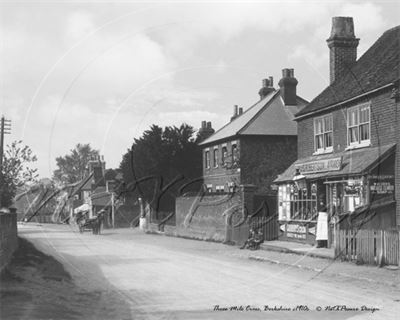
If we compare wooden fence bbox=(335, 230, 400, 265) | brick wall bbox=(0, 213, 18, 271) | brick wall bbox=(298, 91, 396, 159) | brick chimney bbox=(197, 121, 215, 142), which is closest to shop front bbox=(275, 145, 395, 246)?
brick wall bbox=(298, 91, 396, 159)

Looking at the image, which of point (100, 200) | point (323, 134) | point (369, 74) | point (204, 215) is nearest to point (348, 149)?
point (323, 134)

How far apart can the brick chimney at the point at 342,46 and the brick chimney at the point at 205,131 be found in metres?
27.1

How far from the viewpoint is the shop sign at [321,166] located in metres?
25.6

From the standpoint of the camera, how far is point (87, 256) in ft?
78.7

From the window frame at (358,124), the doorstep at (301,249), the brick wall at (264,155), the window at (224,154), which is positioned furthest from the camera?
the window at (224,154)

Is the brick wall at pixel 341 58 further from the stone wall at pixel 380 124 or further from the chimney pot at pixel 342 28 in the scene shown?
the stone wall at pixel 380 124

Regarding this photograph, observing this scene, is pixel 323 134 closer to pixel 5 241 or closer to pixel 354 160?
pixel 354 160

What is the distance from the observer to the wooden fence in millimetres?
17234

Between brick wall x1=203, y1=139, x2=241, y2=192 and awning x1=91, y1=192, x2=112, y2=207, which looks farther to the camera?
awning x1=91, y1=192, x2=112, y2=207

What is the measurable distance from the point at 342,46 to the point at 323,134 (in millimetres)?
4783

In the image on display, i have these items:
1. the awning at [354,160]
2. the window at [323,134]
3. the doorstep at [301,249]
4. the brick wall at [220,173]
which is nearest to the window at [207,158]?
the brick wall at [220,173]

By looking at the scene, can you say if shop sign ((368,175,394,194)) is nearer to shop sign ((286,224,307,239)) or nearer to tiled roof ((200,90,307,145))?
shop sign ((286,224,307,239))

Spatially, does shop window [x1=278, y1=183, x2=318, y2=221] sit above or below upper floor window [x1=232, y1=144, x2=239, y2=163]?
below

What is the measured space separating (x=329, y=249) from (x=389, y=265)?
643 cm
